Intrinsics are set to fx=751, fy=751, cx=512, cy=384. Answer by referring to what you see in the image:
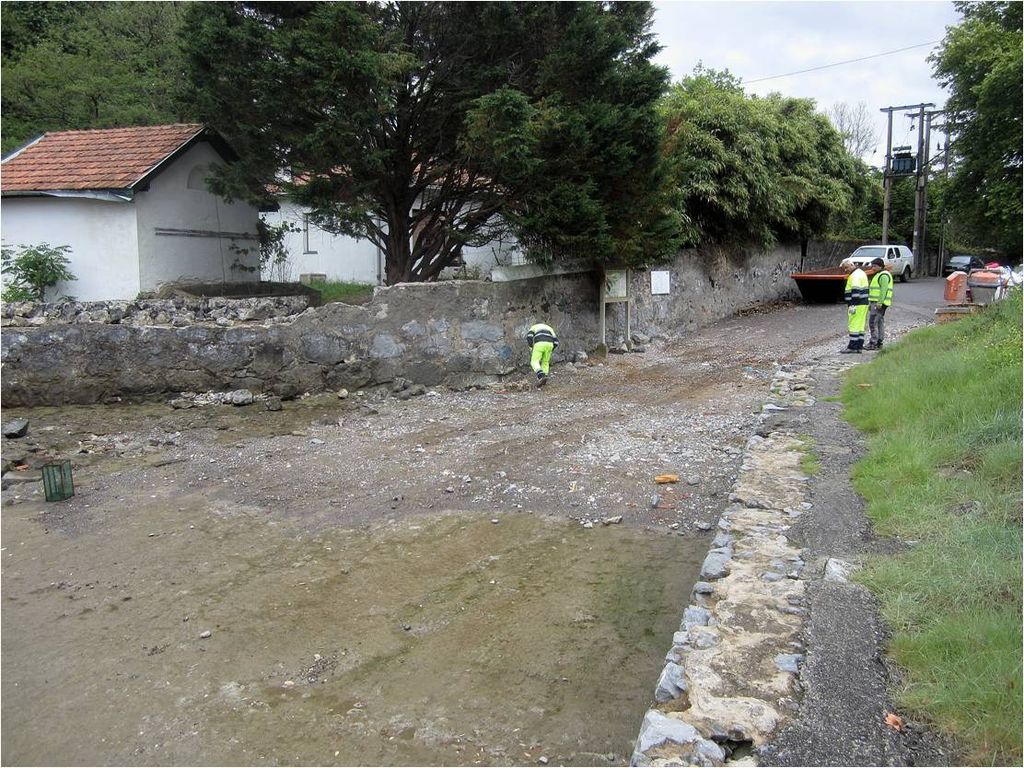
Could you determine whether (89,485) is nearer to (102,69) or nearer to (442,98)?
(442,98)

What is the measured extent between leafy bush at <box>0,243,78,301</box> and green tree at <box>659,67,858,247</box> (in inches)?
449

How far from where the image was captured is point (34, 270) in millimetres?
13383

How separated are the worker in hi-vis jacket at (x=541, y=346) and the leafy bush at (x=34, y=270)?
28.5 feet

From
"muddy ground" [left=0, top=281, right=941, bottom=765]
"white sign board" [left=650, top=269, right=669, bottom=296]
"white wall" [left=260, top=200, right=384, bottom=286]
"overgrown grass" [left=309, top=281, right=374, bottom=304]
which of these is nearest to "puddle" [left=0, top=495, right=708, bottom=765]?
"muddy ground" [left=0, top=281, right=941, bottom=765]

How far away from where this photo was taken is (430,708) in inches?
162

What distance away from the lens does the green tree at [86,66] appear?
861 inches

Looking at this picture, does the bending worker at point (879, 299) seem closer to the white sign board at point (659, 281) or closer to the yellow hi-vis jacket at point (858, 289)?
the yellow hi-vis jacket at point (858, 289)

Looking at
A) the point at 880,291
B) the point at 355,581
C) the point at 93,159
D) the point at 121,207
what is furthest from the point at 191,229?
the point at 880,291

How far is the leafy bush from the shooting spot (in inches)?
525

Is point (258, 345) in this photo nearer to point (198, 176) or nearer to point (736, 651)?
point (198, 176)

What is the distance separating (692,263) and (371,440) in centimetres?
1182

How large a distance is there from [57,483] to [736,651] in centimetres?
719

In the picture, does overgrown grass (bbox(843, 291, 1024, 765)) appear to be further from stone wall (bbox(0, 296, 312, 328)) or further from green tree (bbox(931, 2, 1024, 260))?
green tree (bbox(931, 2, 1024, 260))

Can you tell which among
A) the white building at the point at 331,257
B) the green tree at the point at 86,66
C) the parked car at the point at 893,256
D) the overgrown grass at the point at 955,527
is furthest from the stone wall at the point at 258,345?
the parked car at the point at 893,256
